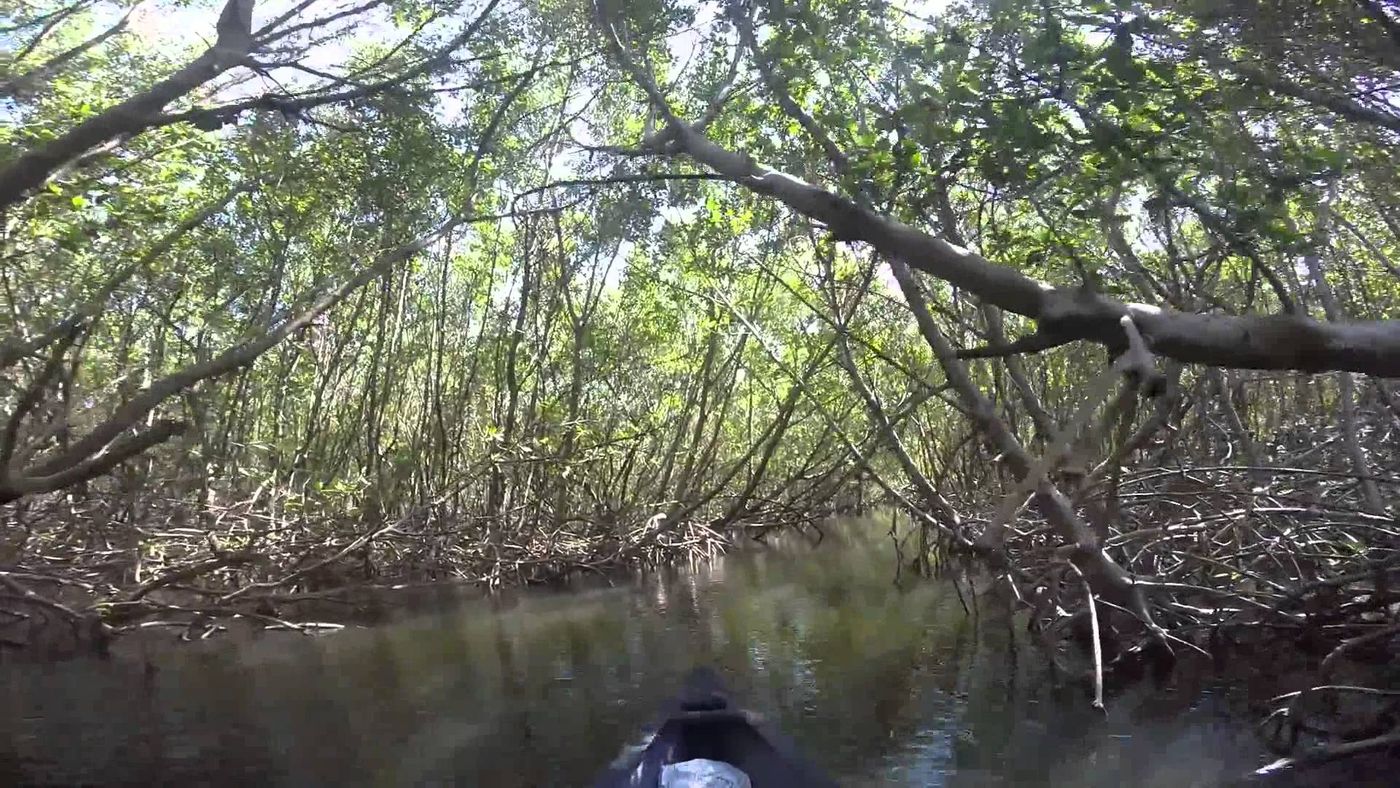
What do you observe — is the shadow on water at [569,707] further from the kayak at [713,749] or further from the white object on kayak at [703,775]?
the white object on kayak at [703,775]

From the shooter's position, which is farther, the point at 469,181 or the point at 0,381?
the point at 469,181

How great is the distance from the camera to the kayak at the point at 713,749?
10.9 ft

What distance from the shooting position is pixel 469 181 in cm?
655

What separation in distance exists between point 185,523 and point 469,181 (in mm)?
3399

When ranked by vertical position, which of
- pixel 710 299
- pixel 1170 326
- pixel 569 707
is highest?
pixel 710 299

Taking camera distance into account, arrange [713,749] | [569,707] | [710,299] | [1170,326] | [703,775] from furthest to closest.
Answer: [710,299], [569,707], [713,749], [703,775], [1170,326]

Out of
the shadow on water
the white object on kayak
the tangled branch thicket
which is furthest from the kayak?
the tangled branch thicket

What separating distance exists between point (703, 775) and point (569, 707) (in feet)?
7.76

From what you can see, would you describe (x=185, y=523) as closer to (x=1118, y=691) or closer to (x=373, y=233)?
(x=373, y=233)

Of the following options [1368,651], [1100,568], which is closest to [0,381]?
[1100,568]

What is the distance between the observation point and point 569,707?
5.55 m

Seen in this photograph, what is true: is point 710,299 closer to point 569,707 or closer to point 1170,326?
point 569,707

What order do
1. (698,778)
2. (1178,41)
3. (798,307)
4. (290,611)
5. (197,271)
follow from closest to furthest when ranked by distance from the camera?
(698,778) → (1178,41) → (197,271) → (290,611) → (798,307)

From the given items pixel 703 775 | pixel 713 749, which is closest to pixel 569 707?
pixel 713 749
